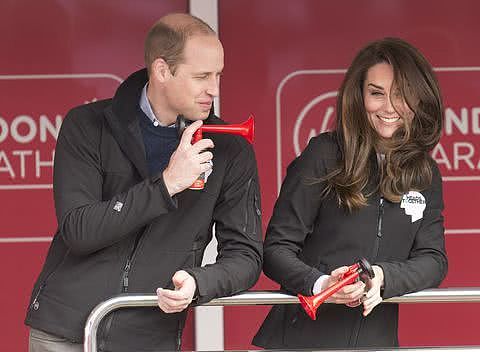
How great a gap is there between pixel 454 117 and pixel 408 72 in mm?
1952

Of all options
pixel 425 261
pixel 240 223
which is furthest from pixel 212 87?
pixel 425 261

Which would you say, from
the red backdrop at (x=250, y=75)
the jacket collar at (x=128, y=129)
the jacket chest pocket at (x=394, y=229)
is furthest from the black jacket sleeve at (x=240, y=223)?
the red backdrop at (x=250, y=75)

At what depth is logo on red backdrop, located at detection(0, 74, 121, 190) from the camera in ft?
16.6

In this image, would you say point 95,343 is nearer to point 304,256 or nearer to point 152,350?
point 152,350

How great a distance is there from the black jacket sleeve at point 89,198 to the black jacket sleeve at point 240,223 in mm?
245

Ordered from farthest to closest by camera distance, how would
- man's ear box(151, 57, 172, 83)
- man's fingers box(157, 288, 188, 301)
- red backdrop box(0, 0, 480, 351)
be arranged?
red backdrop box(0, 0, 480, 351) < man's ear box(151, 57, 172, 83) < man's fingers box(157, 288, 188, 301)

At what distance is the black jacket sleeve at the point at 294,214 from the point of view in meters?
3.15

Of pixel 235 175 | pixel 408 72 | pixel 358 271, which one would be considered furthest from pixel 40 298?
pixel 408 72

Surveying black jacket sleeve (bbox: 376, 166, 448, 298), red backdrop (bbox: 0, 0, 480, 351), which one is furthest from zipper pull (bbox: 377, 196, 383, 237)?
red backdrop (bbox: 0, 0, 480, 351)

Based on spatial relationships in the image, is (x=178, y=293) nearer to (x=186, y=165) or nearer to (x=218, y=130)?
(x=186, y=165)

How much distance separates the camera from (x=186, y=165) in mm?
2902

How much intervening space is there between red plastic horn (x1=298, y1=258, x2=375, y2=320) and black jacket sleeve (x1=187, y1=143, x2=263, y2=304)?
19 centimetres

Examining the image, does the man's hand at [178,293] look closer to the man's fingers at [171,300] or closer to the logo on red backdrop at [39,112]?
the man's fingers at [171,300]

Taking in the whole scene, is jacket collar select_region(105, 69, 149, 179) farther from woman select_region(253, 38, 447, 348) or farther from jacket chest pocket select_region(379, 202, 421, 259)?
jacket chest pocket select_region(379, 202, 421, 259)
